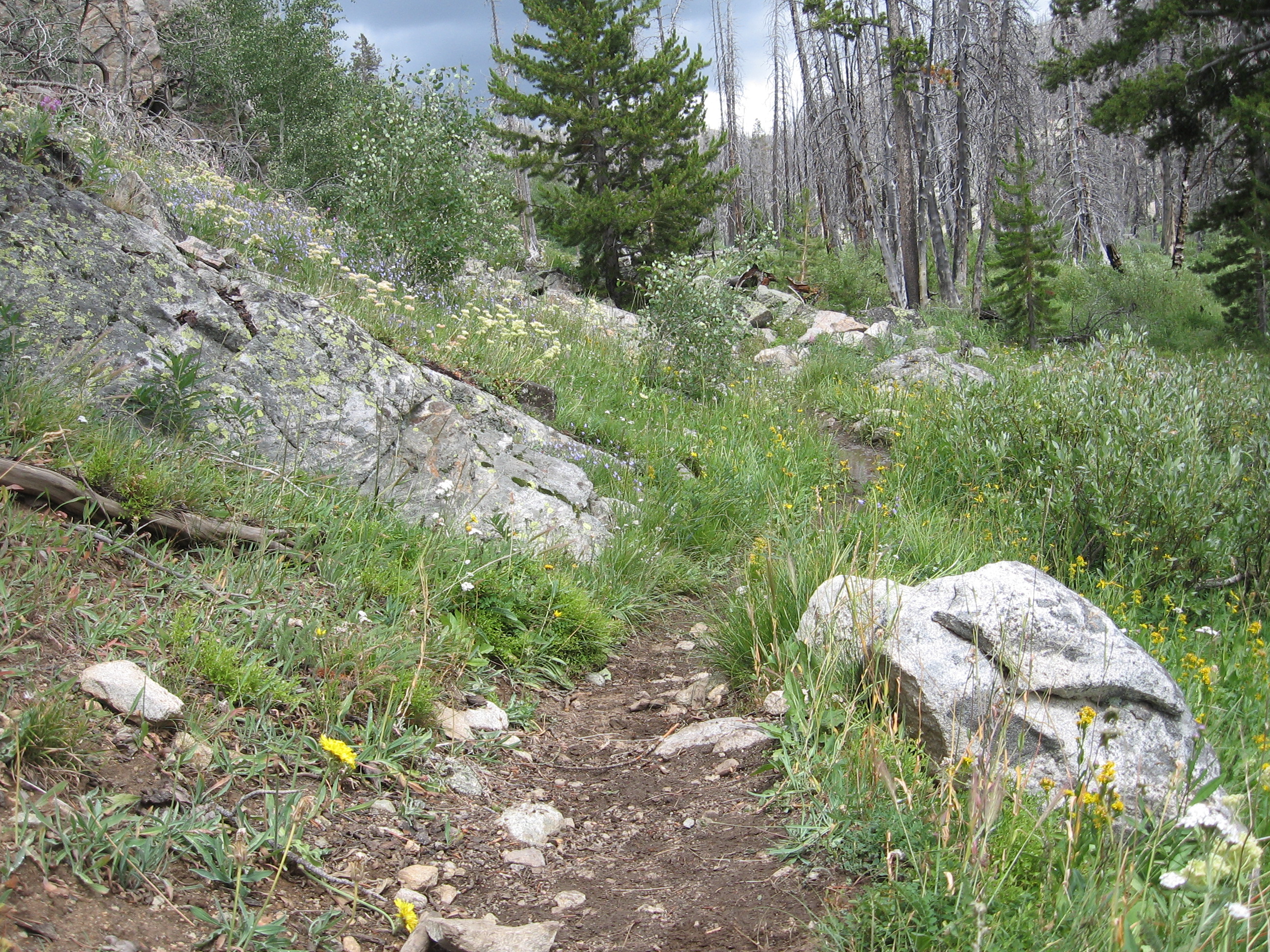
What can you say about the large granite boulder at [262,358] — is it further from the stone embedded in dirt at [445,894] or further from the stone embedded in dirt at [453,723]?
the stone embedded in dirt at [445,894]

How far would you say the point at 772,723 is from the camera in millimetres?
3023

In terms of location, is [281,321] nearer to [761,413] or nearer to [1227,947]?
[1227,947]

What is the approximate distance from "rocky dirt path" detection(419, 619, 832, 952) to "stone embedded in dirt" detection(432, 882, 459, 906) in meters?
0.02

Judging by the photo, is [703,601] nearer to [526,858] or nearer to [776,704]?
[776,704]

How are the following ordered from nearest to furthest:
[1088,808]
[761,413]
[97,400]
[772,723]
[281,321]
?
[1088,808] → [772,723] → [97,400] → [281,321] → [761,413]

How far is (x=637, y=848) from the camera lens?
99.7 inches

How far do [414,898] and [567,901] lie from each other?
16.5 inches

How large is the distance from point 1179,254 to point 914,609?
23322 millimetres

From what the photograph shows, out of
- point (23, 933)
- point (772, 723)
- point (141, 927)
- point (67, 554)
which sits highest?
point (67, 554)

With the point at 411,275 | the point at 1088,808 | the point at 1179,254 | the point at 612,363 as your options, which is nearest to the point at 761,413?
the point at 612,363

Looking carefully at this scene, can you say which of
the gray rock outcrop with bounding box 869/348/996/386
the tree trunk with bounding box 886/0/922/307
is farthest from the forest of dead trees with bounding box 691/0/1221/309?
the gray rock outcrop with bounding box 869/348/996/386

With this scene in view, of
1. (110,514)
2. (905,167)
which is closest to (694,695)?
(110,514)

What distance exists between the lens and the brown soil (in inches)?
69.4

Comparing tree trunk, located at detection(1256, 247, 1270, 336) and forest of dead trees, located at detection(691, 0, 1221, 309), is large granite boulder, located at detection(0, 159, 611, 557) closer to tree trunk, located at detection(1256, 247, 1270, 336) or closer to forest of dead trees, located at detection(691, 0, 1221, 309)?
forest of dead trees, located at detection(691, 0, 1221, 309)
